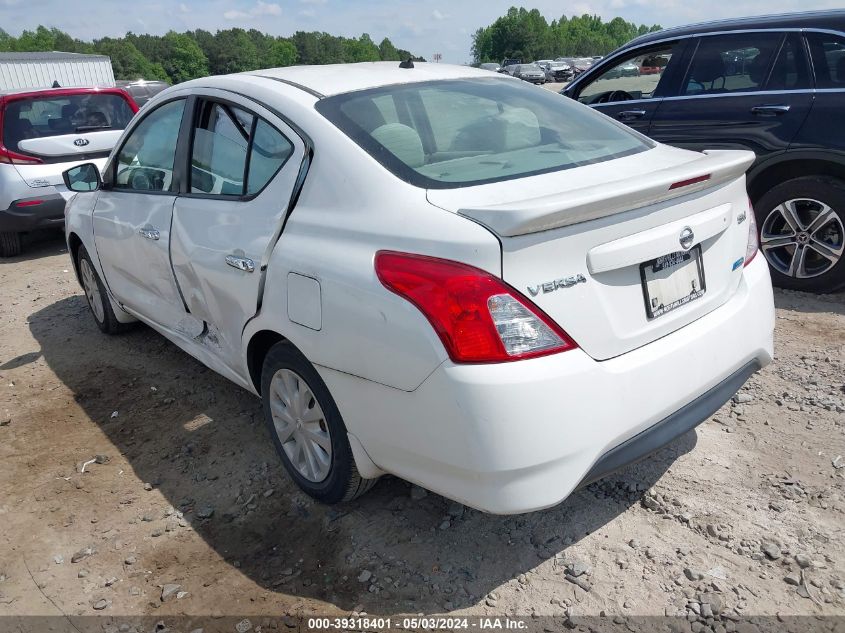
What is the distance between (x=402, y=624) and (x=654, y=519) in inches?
41.9

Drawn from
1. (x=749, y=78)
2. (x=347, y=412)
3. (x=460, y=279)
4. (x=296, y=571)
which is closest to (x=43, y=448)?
(x=296, y=571)

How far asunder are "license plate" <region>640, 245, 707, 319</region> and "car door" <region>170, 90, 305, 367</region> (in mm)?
1350

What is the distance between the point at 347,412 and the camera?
98.7 inches

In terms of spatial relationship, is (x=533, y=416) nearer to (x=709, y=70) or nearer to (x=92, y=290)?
(x=92, y=290)

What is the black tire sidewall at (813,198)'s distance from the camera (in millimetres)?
4672

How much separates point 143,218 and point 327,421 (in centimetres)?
182

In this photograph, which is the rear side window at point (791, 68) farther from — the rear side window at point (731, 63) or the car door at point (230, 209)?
the car door at point (230, 209)

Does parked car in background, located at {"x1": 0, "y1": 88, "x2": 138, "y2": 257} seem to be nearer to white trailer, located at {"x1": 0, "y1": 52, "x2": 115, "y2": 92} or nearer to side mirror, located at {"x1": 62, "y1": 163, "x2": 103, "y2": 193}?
side mirror, located at {"x1": 62, "y1": 163, "x2": 103, "y2": 193}

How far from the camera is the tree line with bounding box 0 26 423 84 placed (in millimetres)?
96062

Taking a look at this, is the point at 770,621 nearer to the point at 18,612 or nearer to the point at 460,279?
the point at 460,279

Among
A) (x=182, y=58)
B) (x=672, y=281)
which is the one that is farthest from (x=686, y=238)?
(x=182, y=58)

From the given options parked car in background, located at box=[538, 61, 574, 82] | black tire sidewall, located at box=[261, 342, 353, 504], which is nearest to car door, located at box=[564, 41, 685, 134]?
black tire sidewall, located at box=[261, 342, 353, 504]

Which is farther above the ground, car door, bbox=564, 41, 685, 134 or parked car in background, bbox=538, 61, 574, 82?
car door, bbox=564, 41, 685, 134

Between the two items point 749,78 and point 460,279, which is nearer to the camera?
point 460,279
